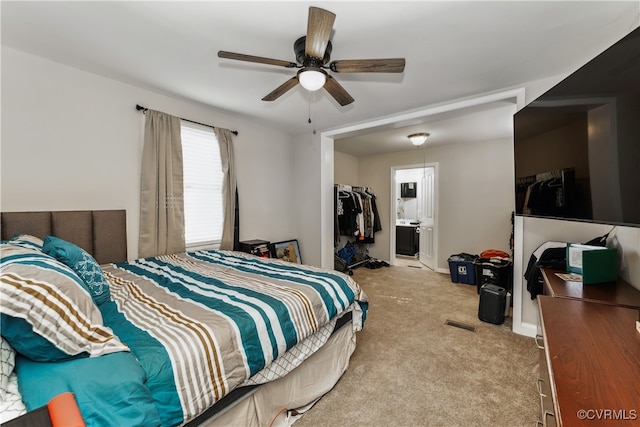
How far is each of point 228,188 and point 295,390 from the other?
2.47 metres

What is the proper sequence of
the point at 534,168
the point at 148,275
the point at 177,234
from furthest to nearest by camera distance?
the point at 177,234, the point at 148,275, the point at 534,168

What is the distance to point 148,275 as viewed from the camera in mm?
2068

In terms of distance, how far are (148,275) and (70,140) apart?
1.36 meters

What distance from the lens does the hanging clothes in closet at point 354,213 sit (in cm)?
484

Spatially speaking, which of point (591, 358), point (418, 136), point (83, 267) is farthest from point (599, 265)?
point (83, 267)

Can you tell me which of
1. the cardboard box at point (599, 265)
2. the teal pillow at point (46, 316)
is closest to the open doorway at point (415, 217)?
the cardboard box at point (599, 265)

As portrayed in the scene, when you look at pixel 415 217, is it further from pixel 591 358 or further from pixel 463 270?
pixel 591 358

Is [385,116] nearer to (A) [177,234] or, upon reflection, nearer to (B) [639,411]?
(A) [177,234]

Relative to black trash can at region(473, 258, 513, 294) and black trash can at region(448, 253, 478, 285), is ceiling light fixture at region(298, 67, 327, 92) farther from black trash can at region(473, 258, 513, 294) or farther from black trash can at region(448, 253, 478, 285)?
black trash can at region(448, 253, 478, 285)

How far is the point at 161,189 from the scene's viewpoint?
2.74 m

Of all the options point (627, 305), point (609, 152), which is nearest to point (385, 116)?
point (609, 152)

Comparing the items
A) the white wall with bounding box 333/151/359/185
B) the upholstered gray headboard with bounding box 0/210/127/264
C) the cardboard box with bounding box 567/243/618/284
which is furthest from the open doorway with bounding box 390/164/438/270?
the upholstered gray headboard with bounding box 0/210/127/264

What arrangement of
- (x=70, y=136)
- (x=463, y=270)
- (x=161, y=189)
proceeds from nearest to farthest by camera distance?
(x=70, y=136), (x=161, y=189), (x=463, y=270)

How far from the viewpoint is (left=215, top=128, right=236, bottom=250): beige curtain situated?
333cm
